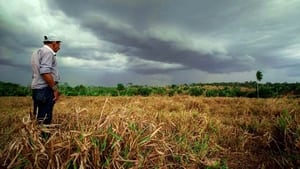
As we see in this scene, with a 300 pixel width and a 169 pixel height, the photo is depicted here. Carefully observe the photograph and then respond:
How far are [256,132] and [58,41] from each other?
384 cm

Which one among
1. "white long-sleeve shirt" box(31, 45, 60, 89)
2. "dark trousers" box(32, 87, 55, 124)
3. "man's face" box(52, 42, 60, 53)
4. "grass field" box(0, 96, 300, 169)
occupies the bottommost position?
"grass field" box(0, 96, 300, 169)

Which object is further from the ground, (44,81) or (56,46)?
(56,46)

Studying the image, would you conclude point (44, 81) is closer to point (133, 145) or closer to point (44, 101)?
point (44, 101)

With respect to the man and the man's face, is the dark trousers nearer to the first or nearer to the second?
the man

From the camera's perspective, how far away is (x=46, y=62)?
4.29 meters

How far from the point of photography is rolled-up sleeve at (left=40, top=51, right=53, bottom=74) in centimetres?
425

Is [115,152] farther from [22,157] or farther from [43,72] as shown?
[43,72]

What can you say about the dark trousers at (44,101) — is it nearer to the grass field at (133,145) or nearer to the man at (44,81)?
the man at (44,81)

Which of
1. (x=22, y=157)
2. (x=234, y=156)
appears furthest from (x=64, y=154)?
(x=234, y=156)

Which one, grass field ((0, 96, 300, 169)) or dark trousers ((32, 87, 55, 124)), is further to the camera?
dark trousers ((32, 87, 55, 124))

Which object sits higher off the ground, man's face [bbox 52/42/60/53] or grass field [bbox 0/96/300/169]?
man's face [bbox 52/42/60/53]

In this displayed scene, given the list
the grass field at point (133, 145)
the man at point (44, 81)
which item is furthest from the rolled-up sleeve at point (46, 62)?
the grass field at point (133, 145)

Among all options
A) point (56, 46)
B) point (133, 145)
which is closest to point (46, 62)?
point (56, 46)

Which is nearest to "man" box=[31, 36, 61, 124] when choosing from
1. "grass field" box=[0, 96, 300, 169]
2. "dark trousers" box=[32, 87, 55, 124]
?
"dark trousers" box=[32, 87, 55, 124]
